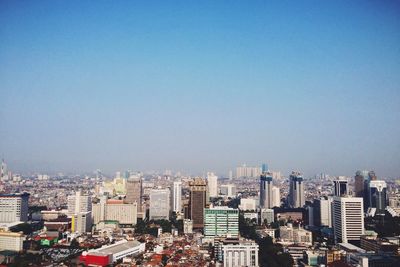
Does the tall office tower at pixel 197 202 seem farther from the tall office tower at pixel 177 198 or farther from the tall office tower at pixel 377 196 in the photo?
the tall office tower at pixel 377 196

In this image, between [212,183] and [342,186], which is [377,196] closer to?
[342,186]

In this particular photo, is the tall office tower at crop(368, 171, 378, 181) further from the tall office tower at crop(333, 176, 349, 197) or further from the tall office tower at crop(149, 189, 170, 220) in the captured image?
the tall office tower at crop(149, 189, 170, 220)

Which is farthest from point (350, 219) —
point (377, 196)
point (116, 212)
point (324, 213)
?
point (116, 212)

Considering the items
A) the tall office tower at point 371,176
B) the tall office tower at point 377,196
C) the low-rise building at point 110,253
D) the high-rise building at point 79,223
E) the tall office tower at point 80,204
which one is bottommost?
the low-rise building at point 110,253

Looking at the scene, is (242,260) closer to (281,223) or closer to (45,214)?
(281,223)

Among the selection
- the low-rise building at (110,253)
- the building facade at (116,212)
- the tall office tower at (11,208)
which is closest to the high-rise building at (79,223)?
the building facade at (116,212)

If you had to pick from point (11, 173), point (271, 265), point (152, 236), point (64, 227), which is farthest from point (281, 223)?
point (11, 173)
